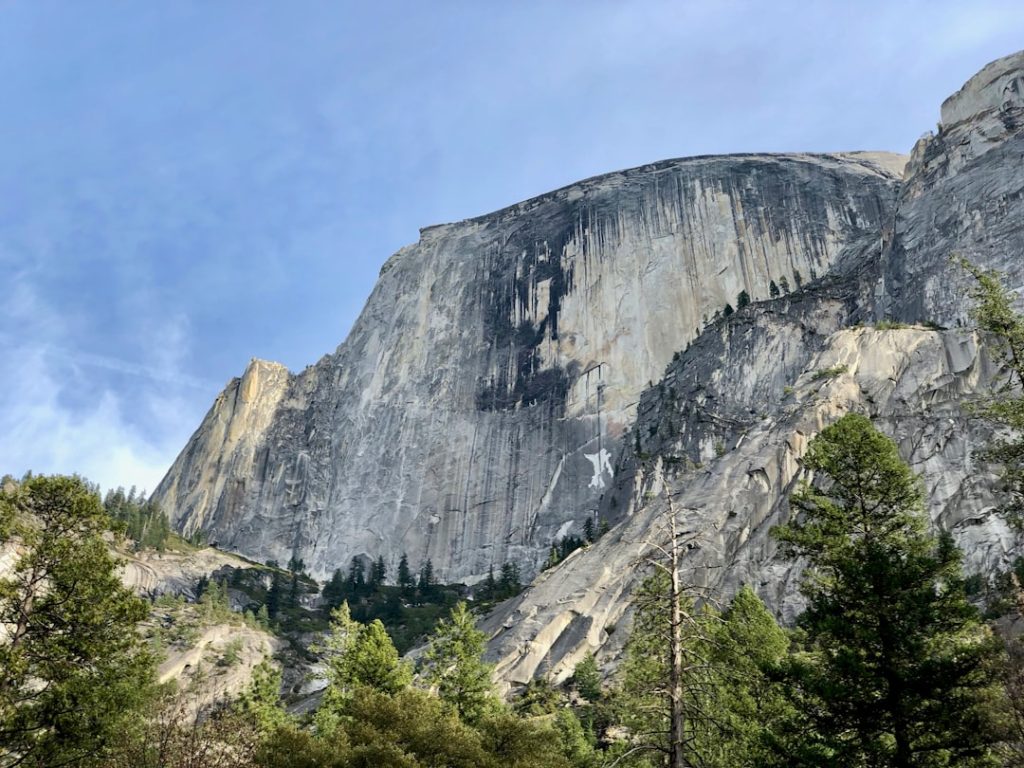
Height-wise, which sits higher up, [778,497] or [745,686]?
[778,497]

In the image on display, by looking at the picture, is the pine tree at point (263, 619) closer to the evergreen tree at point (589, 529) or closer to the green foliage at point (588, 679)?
the evergreen tree at point (589, 529)

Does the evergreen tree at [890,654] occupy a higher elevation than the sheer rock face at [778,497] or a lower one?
lower

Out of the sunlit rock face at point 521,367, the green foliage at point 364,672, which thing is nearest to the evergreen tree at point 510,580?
the sunlit rock face at point 521,367

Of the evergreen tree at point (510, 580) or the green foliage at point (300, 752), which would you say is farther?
the evergreen tree at point (510, 580)

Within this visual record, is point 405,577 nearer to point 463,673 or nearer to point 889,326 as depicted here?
point 889,326

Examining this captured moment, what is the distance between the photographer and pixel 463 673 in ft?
118

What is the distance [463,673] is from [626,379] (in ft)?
329

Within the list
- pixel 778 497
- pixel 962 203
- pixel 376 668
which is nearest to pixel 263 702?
pixel 376 668

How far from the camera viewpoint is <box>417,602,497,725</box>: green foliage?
35.0m

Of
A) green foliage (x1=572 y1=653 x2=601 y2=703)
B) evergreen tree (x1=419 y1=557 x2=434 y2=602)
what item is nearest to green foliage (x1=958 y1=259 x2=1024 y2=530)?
green foliage (x1=572 y1=653 x2=601 y2=703)

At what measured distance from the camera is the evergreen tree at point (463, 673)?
3503 centimetres

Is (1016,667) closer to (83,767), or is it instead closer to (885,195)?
(83,767)

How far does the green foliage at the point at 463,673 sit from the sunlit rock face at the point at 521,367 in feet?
271

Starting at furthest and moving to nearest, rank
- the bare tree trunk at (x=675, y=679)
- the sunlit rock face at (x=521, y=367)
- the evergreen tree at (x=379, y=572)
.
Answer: the sunlit rock face at (x=521, y=367) < the evergreen tree at (x=379, y=572) < the bare tree trunk at (x=675, y=679)
